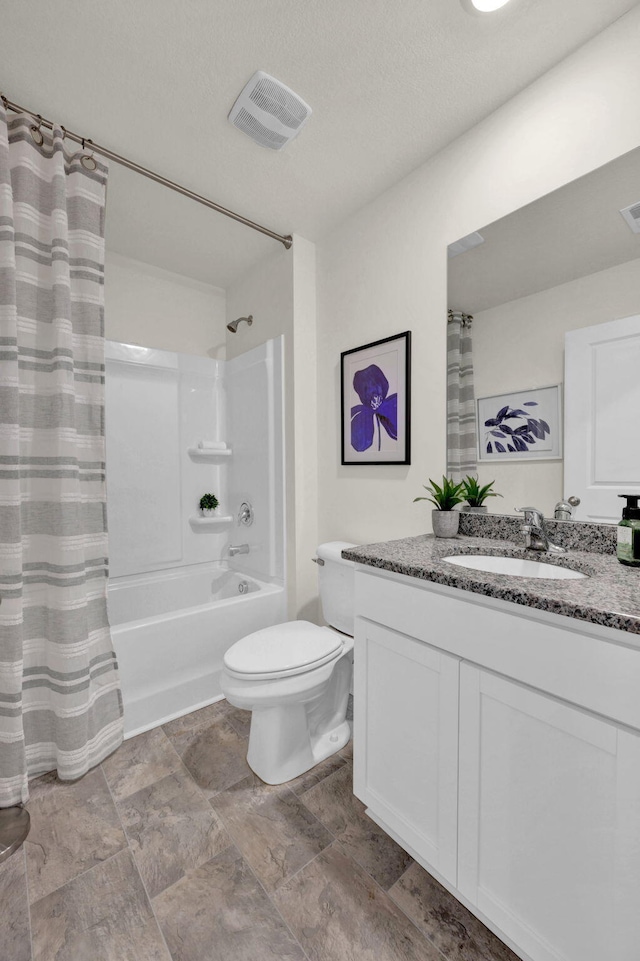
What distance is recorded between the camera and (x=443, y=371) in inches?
63.1

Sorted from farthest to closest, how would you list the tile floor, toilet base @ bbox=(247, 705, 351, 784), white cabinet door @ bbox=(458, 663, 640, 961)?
toilet base @ bbox=(247, 705, 351, 784)
the tile floor
white cabinet door @ bbox=(458, 663, 640, 961)

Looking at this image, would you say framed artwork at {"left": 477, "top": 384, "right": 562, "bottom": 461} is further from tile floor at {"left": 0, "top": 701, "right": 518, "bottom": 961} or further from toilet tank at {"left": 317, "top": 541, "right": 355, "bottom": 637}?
tile floor at {"left": 0, "top": 701, "right": 518, "bottom": 961}

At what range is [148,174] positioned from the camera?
1652 mm

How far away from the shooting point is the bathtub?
67.7 inches

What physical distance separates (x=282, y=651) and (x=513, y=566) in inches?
33.9

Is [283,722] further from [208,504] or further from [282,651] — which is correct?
[208,504]

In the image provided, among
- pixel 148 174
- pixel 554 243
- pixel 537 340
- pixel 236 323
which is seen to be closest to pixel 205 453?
pixel 236 323

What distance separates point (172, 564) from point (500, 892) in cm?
214

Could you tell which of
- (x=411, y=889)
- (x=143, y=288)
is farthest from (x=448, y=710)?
(x=143, y=288)

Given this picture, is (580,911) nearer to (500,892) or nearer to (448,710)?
(500,892)

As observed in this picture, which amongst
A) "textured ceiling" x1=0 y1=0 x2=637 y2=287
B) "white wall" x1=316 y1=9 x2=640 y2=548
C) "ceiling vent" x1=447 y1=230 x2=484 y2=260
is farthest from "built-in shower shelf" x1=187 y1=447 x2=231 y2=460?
"ceiling vent" x1=447 y1=230 x2=484 y2=260

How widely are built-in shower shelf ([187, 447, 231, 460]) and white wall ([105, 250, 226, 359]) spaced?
65cm

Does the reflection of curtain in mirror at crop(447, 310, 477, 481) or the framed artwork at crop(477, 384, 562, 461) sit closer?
the framed artwork at crop(477, 384, 562, 461)

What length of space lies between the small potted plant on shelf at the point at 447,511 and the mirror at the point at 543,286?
121 mm
